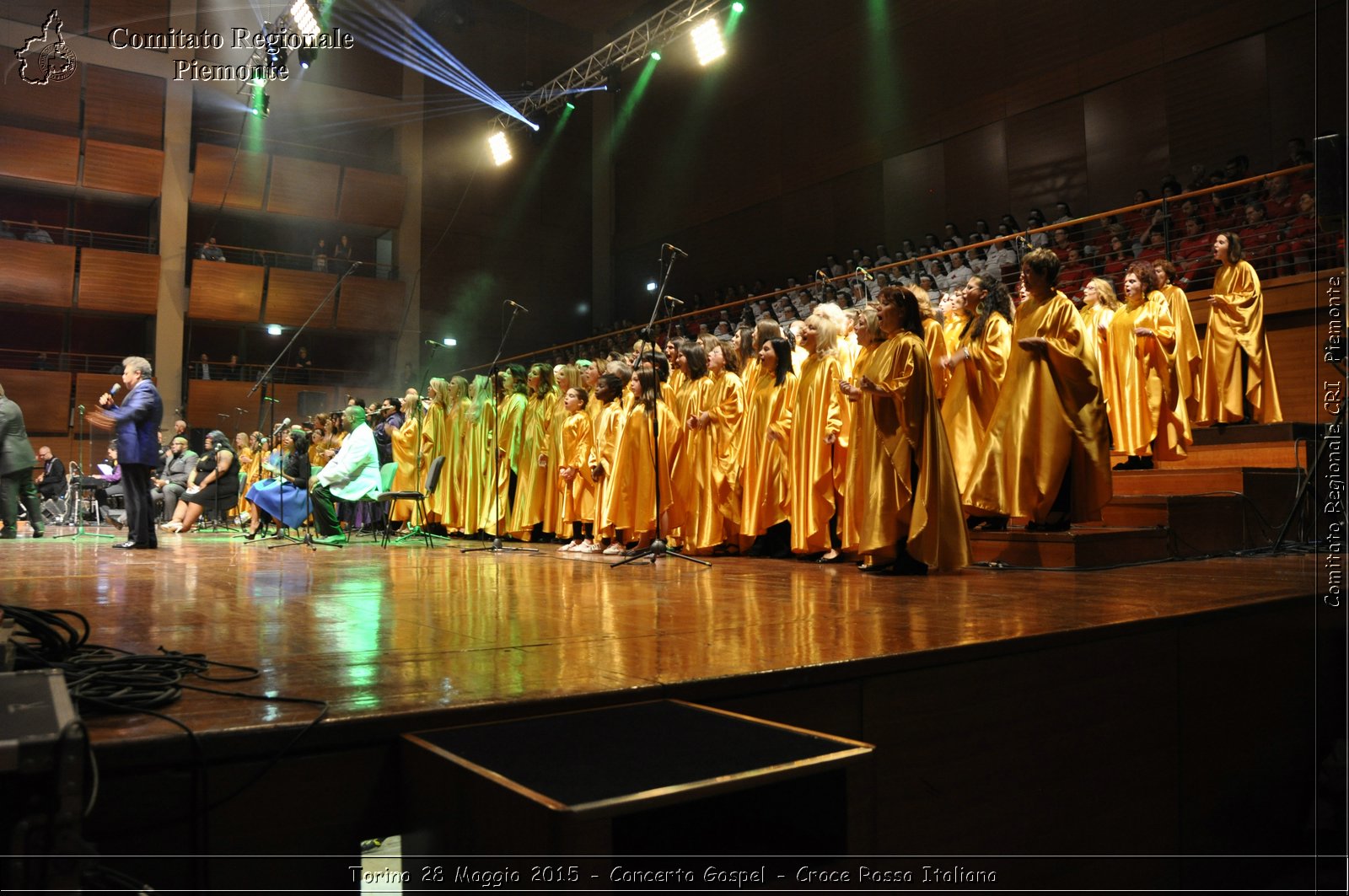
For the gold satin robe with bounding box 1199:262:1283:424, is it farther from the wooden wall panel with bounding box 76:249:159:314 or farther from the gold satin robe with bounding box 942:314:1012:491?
the wooden wall panel with bounding box 76:249:159:314

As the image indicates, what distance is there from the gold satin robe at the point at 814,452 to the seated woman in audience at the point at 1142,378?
3.05m

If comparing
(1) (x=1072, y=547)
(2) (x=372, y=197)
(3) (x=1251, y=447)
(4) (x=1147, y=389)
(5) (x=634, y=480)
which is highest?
(2) (x=372, y=197)

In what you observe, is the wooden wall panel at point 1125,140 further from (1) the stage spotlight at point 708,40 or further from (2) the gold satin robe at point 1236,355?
(1) the stage spotlight at point 708,40

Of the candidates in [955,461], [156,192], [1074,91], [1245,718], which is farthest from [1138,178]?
[156,192]

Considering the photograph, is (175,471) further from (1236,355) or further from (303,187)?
(1236,355)

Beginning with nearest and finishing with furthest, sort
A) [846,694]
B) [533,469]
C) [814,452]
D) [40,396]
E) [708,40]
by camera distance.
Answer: [846,694] < [814,452] < [533,469] < [708,40] < [40,396]

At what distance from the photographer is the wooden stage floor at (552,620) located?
2.01 m

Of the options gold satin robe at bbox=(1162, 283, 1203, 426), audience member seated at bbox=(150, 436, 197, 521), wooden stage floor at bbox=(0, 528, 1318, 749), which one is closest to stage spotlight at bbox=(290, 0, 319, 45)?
audience member seated at bbox=(150, 436, 197, 521)

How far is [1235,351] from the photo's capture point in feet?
26.8

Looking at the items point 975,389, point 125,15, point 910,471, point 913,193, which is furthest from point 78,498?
point 913,193

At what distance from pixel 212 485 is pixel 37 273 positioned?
253 inches

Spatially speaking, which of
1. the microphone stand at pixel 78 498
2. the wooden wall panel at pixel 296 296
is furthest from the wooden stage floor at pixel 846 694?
the wooden wall panel at pixel 296 296

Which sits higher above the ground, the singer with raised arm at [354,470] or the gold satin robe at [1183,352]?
the gold satin robe at [1183,352]

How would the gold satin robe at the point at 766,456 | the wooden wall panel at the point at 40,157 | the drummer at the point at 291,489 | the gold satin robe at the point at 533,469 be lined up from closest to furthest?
the gold satin robe at the point at 766,456, the drummer at the point at 291,489, the gold satin robe at the point at 533,469, the wooden wall panel at the point at 40,157
